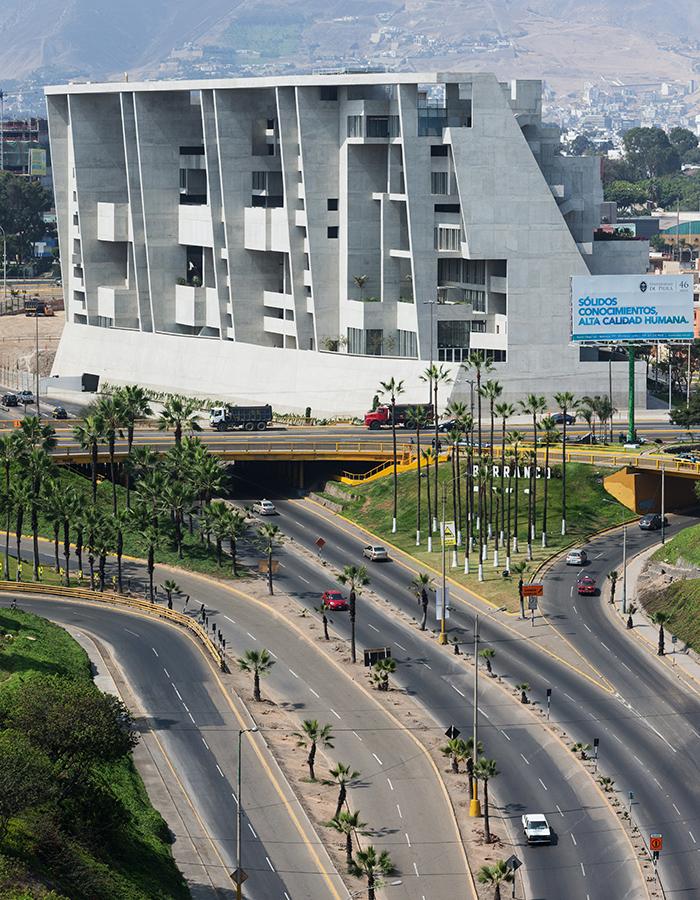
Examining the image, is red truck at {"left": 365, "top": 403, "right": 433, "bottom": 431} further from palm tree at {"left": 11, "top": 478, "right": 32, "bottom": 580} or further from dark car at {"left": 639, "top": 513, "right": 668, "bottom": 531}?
palm tree at {"left": 11, "top": 478, "right": 32, "bottom": 580}

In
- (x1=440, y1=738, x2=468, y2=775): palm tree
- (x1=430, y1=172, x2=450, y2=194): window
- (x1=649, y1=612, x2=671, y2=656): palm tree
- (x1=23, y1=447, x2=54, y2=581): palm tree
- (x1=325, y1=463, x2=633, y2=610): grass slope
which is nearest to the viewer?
(x1=440, y1=738, x2=468, y2=775): palm tree

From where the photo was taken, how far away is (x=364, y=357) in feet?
652

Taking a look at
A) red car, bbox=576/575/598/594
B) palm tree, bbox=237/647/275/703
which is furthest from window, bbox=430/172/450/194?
palm tree, bbox=237/647/275/703

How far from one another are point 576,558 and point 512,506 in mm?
13221

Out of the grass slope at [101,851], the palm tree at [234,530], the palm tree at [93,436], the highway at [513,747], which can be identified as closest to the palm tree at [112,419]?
the palm tree at [93,436]

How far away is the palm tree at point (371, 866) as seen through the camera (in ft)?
317

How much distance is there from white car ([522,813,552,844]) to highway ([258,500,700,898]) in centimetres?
455

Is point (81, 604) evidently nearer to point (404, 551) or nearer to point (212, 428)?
point (404, 551)

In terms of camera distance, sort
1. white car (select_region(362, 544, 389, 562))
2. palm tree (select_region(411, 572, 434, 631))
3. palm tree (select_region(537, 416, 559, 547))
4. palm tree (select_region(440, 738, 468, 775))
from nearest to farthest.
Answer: palm tree (select_region(440, 738, 468, 775)) → palm tree (select_region(411, 572, 434, 631)) → palm tree (select_region(537, 416, 559, 547)) → white car (select_region(362, 544, 389, 562))

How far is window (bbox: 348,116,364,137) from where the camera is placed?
196 metres

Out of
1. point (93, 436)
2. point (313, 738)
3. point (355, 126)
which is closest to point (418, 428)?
point (93, 436)

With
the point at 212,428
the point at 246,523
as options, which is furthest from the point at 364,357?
the point at 246,523

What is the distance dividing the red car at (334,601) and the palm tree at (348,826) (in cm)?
4116

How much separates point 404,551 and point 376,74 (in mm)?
57038
